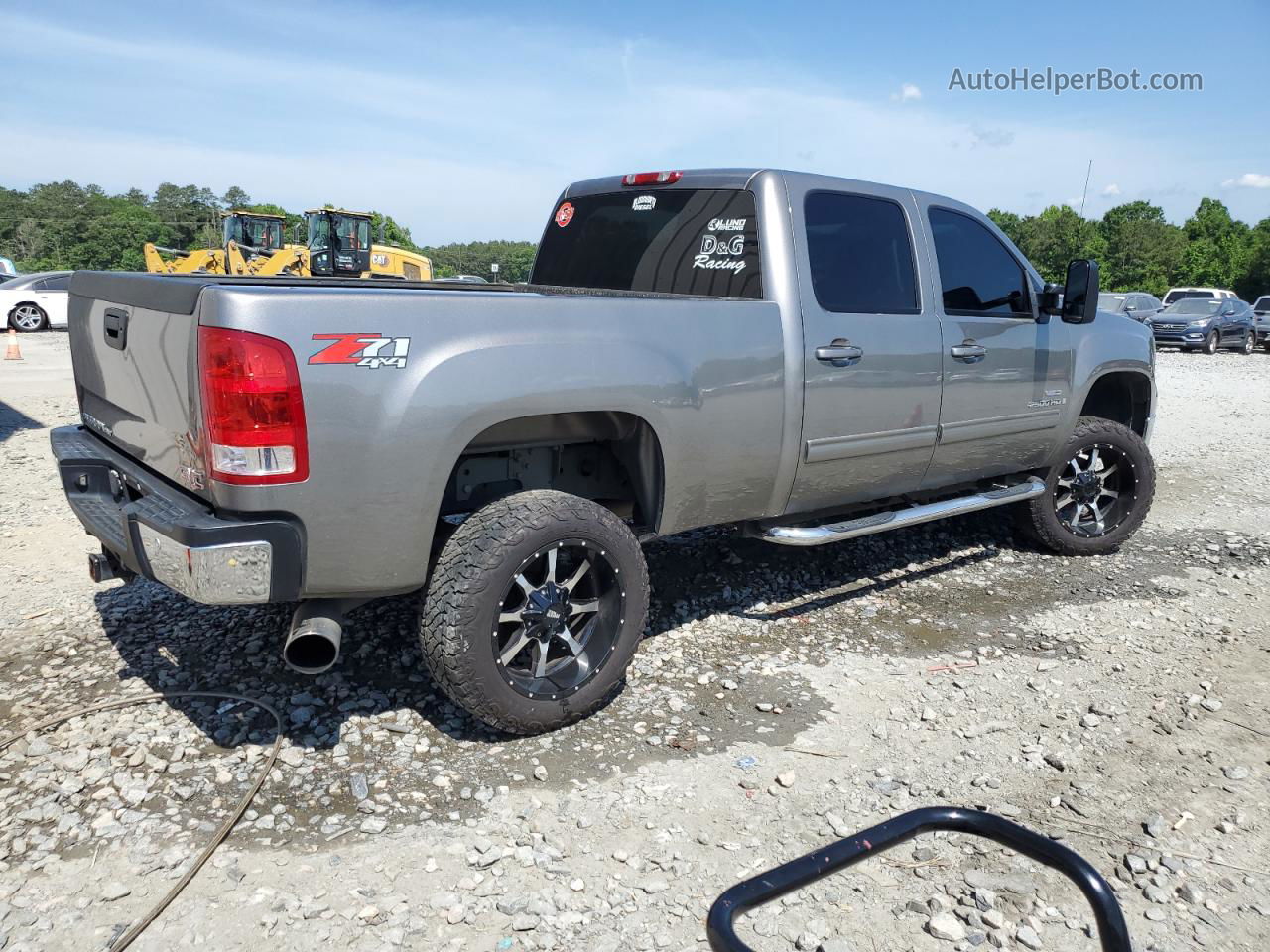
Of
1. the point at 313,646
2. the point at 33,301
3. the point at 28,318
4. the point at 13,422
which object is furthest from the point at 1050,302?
the point at 28,318

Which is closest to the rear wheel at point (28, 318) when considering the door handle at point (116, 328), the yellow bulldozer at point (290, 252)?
the yellow bulldozer at point (290, 252)

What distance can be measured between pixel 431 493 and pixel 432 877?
1.17 meters

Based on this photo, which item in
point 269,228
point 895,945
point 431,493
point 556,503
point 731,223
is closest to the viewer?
point 895,945

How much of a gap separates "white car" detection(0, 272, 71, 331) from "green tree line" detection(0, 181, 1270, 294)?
23662 mm

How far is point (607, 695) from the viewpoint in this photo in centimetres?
365

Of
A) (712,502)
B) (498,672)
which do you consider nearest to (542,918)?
(498,672)

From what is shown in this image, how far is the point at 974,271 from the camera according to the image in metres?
4.92

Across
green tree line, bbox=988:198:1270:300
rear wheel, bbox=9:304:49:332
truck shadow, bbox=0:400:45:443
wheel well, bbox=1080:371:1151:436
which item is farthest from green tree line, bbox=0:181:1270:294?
wheel well, bbox=1080:371:1151:436

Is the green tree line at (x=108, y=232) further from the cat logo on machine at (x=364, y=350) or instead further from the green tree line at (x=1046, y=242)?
the cat logo on machine at (x=364, y=350)

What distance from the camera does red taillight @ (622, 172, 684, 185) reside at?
4.50 metres

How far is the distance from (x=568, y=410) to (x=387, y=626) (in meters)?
1.70

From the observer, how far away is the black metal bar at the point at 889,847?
1385 millimetres

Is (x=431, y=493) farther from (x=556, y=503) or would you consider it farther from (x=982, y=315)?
(x=982, y=315)

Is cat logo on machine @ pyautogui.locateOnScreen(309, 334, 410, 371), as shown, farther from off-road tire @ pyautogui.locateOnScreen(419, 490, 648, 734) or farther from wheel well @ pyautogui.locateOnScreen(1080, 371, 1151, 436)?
wheel well @ pyautogui.locateOnScreen(1080, 371, 1151, 436)
